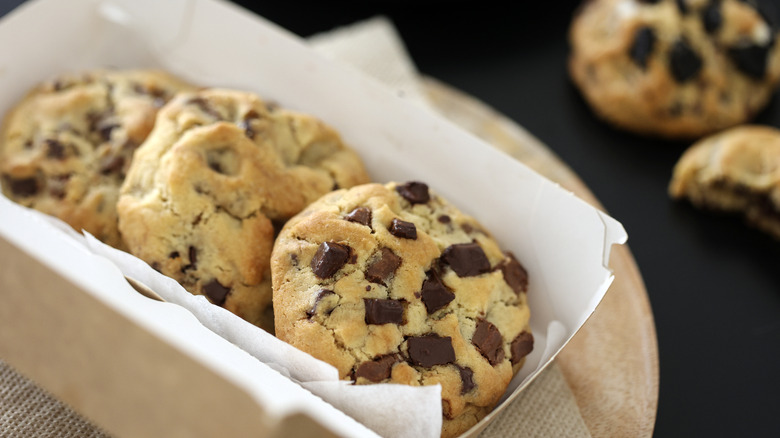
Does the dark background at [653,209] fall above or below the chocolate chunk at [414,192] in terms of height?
below

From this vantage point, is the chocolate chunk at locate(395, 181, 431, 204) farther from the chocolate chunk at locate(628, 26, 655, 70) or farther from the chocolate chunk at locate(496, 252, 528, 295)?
the chocolate chunk at locate(628, 26, 655, 70)

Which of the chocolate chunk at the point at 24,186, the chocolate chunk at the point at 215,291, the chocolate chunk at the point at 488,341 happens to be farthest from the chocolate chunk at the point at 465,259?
the chocolate chunk at the point at 24,186

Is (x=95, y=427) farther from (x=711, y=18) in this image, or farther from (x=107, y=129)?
(x=711, y=18)

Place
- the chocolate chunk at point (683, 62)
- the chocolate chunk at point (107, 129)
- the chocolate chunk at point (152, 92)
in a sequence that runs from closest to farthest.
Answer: the chocolate chunk at point (107, 129), the chocolate chunk at point (152, 92), the chocolate chunk at point (683, 62)

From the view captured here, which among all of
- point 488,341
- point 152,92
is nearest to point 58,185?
point 152,92

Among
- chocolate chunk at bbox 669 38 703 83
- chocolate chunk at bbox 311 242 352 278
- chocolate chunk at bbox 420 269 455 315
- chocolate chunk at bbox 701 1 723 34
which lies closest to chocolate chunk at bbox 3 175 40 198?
chocolate chunk at bbox 311 242 352 278

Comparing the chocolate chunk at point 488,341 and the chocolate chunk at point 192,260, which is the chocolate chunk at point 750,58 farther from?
the chocolate chunk at point 192,260

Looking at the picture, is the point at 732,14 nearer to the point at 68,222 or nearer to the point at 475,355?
the point at 475,355
